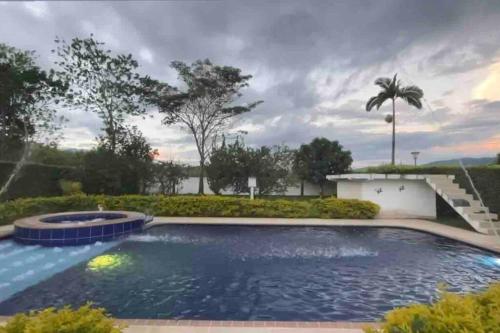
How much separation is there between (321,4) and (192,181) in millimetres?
20997

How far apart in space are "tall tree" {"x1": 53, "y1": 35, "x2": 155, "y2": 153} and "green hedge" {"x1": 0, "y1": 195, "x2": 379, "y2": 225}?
5.16m

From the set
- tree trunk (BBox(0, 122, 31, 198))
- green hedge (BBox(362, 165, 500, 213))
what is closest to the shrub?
green hedge (BBox(362, 165, 500, 213))

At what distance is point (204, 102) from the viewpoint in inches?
1003

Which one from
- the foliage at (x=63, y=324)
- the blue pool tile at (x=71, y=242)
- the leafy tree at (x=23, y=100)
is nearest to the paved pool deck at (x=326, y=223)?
the blue pool tile at (x=71, y=242)

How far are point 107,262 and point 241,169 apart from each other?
11511 mm

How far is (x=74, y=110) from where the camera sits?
891 inches

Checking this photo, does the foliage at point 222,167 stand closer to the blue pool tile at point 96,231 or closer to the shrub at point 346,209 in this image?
the shrub at point 346,209

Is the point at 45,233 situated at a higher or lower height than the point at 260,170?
lower

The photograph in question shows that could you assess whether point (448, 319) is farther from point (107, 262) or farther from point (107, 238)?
point (107, 238)

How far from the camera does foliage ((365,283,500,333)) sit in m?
2.33

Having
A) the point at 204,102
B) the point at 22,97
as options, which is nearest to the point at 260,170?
the point at 204,102

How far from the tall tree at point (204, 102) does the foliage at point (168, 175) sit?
2742mm

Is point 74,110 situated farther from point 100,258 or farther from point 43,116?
point 100,258

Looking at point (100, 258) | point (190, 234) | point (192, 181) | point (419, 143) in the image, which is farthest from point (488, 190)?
point (192, 181)
